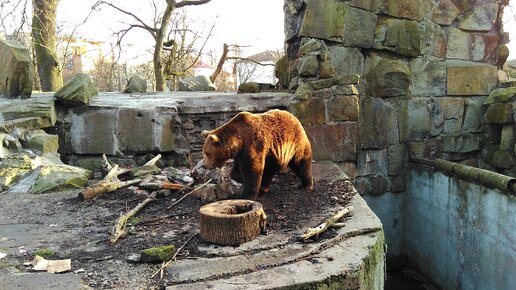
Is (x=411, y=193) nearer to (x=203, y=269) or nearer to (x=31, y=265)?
(x=203, y=269)

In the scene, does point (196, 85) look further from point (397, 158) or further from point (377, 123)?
point (397, 158)

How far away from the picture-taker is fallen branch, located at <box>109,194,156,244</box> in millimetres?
2713

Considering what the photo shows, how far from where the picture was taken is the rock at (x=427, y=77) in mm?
5785

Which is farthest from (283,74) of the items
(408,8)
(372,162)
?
(408,8)

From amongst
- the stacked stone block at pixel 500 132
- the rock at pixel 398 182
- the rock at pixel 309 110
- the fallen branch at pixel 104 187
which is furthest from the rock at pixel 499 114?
the fallen branch at pixel 104 187

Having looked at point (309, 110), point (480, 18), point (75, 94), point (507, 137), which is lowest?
point (507, 137)

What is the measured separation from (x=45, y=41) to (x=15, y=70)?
7087mm

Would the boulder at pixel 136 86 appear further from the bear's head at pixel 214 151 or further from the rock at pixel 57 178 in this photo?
the bear's head at pixel 214 151

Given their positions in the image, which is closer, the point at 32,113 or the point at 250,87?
the point at 32,113

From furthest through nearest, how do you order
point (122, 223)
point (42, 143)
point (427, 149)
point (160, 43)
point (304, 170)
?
point (160, 43) < point (427, 149) < point (42, 143) < point (304, 170) < point (122, 223)

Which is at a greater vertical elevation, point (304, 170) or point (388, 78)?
point (388, 78)

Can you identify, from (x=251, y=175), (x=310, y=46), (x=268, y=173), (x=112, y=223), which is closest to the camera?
(x=112, y=223)

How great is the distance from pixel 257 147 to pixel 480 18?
4.48 metres

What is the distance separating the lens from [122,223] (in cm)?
292
